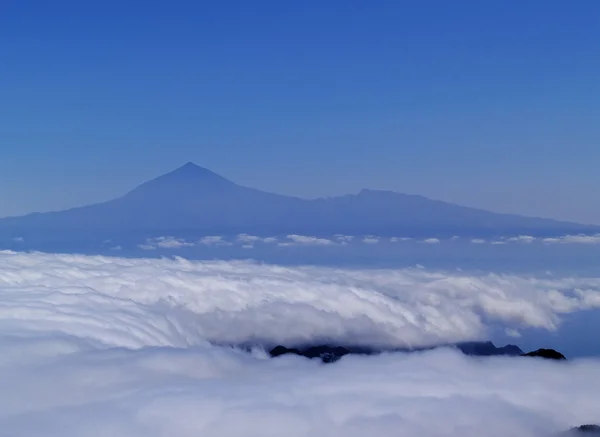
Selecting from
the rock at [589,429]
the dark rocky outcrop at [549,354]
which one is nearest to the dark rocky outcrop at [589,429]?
the rock at [589,429]

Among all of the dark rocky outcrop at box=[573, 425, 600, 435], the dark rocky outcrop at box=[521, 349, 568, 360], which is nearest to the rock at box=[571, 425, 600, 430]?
the dark rocky outcrop at box=[573, 425, 600, 435]

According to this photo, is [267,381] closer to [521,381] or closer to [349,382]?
[349,382]

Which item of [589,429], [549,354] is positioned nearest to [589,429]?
[589,429]

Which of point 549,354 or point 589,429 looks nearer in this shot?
point 589,429

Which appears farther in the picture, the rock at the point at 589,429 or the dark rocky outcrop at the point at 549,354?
the dark rocky outcrop at the point at 549,354

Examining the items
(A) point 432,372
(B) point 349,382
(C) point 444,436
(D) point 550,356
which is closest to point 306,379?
(B) point 349,382

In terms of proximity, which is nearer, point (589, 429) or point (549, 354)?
point (589, 429)

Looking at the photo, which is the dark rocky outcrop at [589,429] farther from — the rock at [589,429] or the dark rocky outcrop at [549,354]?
the dark rocky outcrop at [549,354]

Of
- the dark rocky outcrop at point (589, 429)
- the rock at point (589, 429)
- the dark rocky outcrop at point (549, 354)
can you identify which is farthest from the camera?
the dark rocky outcrop at point (549, 354)

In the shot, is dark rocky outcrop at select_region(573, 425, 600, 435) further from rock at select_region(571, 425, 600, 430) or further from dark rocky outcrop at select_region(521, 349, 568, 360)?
dark rocky outcrop at select_region(521, 349, 568, 360)

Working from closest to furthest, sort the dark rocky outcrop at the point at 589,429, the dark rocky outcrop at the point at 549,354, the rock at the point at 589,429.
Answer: the rock at the point at 589,429 → the dark rocky outcrop at the point at 589,429 → the dark rocky outcrop at the point at 549,354

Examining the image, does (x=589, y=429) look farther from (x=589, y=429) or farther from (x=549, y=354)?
(x=549, y=354)
